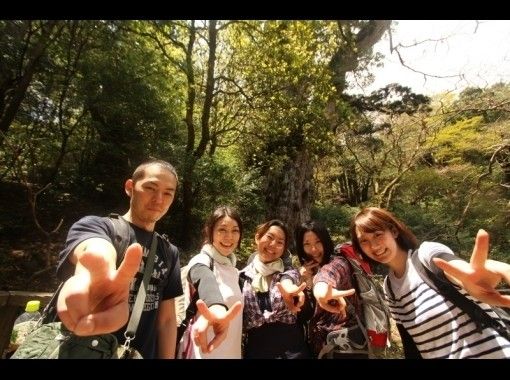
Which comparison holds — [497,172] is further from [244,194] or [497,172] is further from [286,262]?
[286,262]

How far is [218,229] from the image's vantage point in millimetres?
2426

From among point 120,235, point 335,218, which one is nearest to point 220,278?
point 120,235

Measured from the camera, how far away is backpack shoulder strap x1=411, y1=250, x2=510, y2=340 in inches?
66.9

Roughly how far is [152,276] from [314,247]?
136cm

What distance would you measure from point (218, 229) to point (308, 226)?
2.53 ft

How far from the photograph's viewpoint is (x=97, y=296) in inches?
43.5

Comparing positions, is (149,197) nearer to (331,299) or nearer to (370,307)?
(331,299)

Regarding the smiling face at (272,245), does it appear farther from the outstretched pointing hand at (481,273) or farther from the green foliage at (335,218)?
the green foliage at (335,218)

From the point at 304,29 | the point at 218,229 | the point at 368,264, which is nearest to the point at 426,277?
the point at 368,264

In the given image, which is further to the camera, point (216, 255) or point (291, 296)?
point (216, 255)

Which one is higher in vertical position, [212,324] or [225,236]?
[225,236]

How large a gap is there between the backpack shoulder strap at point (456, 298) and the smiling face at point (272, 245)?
1015mm

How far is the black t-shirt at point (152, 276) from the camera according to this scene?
4.79 ft

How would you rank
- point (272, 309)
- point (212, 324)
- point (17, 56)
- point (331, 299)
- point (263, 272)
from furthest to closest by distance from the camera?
point (17, 56) → point (263, 272) → point (272, 309) → point (331, 299) → point (212, 324)
